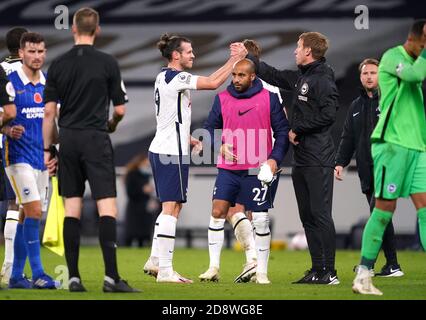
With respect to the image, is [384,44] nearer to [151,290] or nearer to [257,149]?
[257,149]

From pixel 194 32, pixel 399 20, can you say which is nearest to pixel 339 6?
pixel 399 20

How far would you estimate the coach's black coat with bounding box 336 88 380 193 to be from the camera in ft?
41.2

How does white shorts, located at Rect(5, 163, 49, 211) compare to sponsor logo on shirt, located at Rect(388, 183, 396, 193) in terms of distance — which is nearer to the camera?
sponsor logo on shirt, located at Rect(388, 183, 396, 193)

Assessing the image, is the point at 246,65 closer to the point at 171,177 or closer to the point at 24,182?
the point at 171,177

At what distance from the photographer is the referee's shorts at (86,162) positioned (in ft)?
29.8

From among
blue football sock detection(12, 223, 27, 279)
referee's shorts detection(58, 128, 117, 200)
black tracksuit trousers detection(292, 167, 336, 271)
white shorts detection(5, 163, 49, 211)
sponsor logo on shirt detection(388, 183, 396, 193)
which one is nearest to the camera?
sponsor logo on shirt detection(388, 183, 396, 193)

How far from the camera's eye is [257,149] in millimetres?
11227

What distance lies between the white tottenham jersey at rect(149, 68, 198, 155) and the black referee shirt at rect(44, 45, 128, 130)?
2011 mm

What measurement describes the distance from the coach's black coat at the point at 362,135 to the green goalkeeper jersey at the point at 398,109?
335 cm

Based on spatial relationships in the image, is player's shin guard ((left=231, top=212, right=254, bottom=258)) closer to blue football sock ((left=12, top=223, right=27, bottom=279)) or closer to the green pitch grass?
the green pitch grass

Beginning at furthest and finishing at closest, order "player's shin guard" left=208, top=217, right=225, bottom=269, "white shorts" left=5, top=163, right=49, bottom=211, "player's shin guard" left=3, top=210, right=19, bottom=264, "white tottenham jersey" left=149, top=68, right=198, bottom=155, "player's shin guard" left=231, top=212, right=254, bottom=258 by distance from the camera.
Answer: "player's shin guard" left=231, top=212, right=254, bottom=258, "player's shin guard" left=208, top=217, right=225, bottom=269, "white tottenham jersey" left=149, top=68, right=198, bottom=155, "player's shin guard" left=3, top=210, right=19, bottom=264, "white shorts" left=5, top=163, right=49, bottom=211

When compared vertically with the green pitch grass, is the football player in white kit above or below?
above

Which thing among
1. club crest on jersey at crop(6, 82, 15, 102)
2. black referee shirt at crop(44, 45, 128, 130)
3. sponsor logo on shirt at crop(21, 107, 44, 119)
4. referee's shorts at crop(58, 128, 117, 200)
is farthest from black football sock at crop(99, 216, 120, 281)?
sponsor logo on shirt at crop(21, 107, 44, 119)

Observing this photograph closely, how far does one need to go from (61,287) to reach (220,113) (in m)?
2.61
